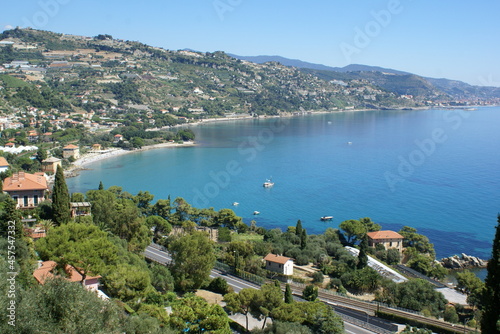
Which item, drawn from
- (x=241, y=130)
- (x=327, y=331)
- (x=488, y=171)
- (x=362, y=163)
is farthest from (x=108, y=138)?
(x=327, y=331)

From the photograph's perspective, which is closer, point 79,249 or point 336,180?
point 79,249

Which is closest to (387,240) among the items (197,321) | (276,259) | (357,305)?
(276,259)

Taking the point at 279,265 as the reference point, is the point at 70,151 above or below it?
below

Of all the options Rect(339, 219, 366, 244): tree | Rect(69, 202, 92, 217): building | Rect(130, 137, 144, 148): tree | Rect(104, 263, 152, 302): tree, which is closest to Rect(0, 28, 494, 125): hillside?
Rect(130, 137, 144, 148): tree

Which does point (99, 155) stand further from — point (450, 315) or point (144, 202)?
point (450, 315)

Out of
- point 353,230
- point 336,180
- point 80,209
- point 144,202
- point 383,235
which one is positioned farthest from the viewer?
point 336,180

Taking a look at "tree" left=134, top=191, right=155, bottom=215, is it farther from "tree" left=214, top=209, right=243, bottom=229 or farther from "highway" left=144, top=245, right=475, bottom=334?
"highway" left=144, top=245, right=475, bottom=334
